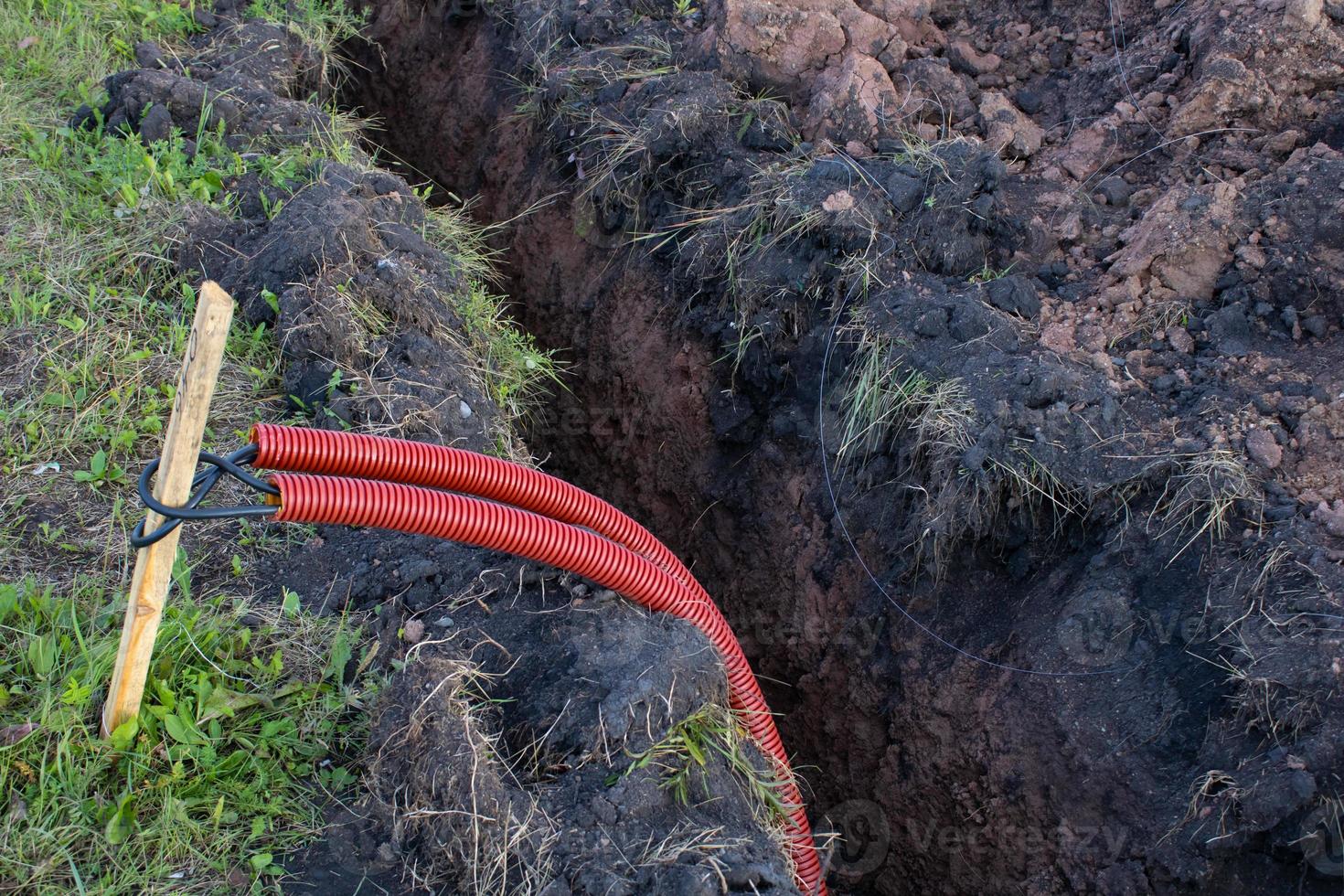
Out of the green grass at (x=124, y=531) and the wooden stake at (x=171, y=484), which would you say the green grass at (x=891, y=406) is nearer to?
the green grass at (x=124, y=531)

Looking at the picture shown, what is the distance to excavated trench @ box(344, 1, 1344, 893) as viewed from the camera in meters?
2.58

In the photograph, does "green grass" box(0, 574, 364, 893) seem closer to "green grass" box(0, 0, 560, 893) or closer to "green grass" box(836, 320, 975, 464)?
"green grass" box(0, 0, 560, 893)

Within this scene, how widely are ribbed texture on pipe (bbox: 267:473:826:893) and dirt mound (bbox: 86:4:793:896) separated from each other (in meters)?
0.12

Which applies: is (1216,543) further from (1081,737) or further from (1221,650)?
(1081,737)

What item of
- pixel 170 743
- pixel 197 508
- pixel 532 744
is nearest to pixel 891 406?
pixel 532 744

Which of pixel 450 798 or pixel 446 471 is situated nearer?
pixel 450 798

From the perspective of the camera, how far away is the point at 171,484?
1770 mm

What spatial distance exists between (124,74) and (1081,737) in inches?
157

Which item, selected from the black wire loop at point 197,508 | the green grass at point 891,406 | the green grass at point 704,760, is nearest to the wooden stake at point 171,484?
the black wire loop at point 197,508

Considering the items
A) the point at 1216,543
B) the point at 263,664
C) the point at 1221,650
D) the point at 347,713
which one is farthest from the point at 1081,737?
the point at 263,664

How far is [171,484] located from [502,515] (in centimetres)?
72

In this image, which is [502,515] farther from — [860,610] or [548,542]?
[860,610]

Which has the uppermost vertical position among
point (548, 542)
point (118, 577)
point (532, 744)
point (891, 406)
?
point (891, 406)

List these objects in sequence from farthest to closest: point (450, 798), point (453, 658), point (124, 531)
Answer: point (124, 531), point (453, 658), point (450, 798)
